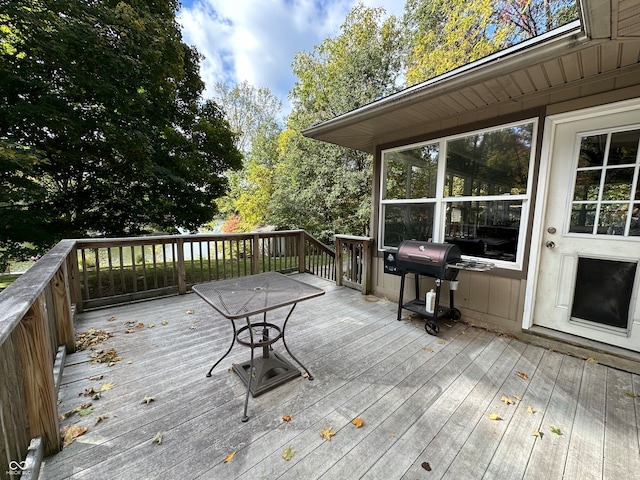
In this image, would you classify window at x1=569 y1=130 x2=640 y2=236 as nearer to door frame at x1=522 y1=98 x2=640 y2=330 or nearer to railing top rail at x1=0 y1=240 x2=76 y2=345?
door frame at x1=522 y1=98 x2=640 y2=330

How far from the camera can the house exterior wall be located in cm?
223

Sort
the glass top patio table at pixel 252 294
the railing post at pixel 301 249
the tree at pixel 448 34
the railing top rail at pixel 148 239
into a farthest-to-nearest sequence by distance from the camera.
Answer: the tree at pixel 448 34
the railing post at pixel 301 249
the railing top rail at pixel 148 239
the glass top patio table at pixel 252 294

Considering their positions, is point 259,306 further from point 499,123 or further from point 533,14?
point 533,14

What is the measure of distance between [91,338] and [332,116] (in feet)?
31.8

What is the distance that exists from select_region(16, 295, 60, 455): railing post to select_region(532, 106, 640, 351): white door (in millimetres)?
3928

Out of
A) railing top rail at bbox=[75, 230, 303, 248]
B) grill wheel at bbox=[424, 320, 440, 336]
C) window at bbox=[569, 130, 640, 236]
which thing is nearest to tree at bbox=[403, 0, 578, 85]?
window at bbox=[569, 130, 640, 236]

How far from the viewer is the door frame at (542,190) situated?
7.74 ft

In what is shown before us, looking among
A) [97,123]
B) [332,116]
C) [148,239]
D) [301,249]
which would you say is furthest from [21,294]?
[332,116]

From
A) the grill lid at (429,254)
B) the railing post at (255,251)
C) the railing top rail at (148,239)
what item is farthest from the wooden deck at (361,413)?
the railing post at (255,251)

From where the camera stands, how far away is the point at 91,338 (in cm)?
262

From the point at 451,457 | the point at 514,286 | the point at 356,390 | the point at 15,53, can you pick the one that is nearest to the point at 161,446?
the point at 356,390

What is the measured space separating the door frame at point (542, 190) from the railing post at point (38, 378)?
12.5 ft

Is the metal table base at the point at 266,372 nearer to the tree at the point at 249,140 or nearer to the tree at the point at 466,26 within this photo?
the tree at the point at 466,26

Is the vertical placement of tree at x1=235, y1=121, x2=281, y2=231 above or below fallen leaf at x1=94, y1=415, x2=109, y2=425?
above
